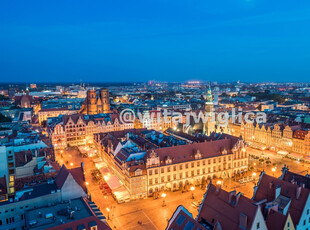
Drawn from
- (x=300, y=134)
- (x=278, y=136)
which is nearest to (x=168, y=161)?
(x=300, y=134)

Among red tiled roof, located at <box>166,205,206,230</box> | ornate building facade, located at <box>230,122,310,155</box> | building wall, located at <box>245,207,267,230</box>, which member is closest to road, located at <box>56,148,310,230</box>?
ornate building facade, located at <box>230,122,310,155</box>

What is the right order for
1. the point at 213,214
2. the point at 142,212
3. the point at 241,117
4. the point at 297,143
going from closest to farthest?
the point at 213,214, the point at 142,212, the point at 297,143, the point at 241,117

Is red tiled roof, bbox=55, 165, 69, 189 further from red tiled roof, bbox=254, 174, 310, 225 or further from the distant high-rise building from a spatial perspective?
the distant high-rise building

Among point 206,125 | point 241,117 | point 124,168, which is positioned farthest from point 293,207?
point 241,117

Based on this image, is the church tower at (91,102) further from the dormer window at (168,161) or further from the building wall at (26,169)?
the dormer window at (168,161)

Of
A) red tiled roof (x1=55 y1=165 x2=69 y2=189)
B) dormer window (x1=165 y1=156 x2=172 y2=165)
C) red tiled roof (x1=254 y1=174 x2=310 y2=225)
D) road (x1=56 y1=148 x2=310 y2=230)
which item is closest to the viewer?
red tiled roof (x1=254 y1=174 x2=310 y2=225)

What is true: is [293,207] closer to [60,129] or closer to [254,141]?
[254,141]

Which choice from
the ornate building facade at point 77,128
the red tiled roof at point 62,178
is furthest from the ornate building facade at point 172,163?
the ornate building facade at point 77,128

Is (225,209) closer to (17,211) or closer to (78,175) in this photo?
(78,175)
